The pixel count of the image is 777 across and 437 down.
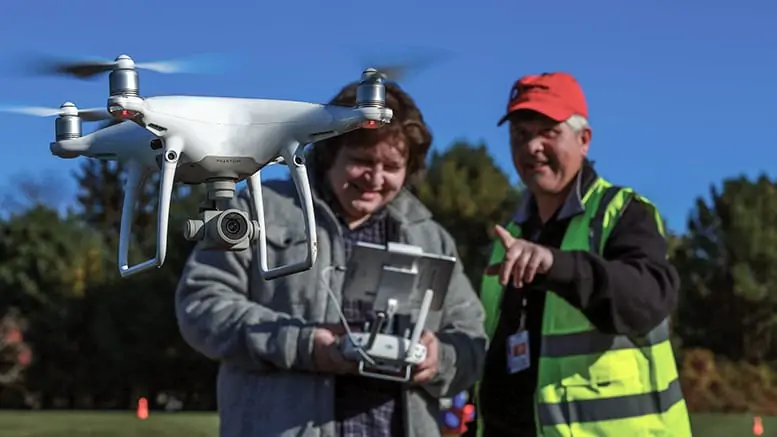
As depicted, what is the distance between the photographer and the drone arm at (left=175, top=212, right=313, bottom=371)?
132 inches

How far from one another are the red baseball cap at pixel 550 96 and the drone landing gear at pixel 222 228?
2.17 meters

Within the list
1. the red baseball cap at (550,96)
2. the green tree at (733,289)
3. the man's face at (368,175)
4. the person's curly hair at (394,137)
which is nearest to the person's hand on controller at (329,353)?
the man's face at (368,175)

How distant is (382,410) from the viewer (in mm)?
3510

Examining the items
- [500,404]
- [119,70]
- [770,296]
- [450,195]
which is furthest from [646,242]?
[770,296]

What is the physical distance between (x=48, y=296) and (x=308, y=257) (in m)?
32.0

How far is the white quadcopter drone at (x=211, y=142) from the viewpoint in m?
1.62

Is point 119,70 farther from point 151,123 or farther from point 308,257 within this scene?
point 308,257

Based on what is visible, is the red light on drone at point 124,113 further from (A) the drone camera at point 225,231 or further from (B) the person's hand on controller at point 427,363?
(B) the person's hand on controller at point 427,363

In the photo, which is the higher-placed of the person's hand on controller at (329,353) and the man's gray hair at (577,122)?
the man's gray hair at (577,122)

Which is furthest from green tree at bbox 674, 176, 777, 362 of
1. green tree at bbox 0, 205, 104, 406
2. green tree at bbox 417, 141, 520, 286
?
green tree at bbox 0, 205, 104, 406

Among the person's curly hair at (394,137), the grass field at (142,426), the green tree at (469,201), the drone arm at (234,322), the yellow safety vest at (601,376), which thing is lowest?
the grass field at (142,426)

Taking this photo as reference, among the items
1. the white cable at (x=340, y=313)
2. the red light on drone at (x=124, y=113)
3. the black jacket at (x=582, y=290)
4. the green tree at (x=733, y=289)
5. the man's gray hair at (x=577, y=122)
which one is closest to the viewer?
the red light on drone at (x=124, y=113)

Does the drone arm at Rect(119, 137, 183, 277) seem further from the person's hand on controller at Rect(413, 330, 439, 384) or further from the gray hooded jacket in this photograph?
the person's hand on controller at Rect(413, 330, 439, 384)

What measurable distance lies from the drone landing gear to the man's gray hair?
7.28ft
